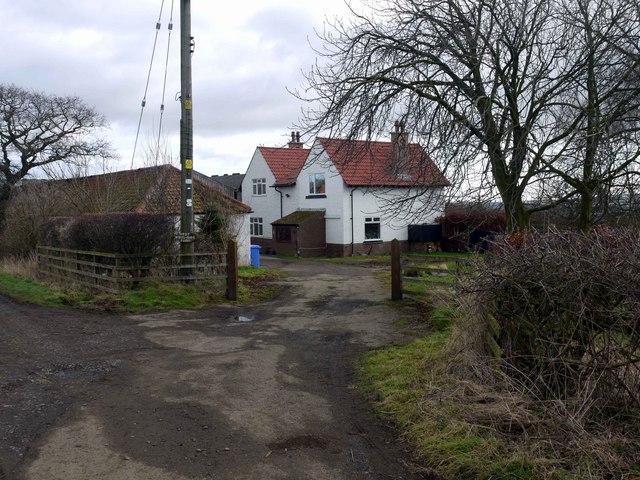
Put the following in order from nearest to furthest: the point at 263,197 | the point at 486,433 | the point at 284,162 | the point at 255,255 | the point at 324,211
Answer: the point at 486,433 < the point at 255,255 < the point at 324,211 < the point at 263,197 < the point at 284,162

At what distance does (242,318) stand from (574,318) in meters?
8.48

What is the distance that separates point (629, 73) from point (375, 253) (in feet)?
85.6

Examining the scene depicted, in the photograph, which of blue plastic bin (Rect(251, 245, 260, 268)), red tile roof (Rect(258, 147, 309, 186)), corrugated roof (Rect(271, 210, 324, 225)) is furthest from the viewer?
red tile roof (Rect(258, 147, 309, 186))

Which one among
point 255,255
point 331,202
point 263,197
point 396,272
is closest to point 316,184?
point 331,202

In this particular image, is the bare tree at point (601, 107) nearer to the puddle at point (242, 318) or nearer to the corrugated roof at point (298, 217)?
the puddle at point (242, 318)

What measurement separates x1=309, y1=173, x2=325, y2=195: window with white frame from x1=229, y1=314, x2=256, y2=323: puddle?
24845 mm

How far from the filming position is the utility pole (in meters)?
15.5

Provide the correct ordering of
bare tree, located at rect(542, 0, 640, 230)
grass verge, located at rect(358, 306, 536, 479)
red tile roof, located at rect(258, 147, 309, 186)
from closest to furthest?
1. grass verge, located at rect(358, 306, 536, 479)
2. bare tree, located at rect(542, 0, 640, 230)
3. red tile roof, located at rect(258, 147, 309, 186)

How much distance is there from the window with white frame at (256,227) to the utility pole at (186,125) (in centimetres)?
2853

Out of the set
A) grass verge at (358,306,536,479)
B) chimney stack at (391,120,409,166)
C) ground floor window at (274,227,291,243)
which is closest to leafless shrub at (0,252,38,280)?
chimney stack at (391,120,409,166)

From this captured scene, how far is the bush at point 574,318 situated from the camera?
17.3 ft

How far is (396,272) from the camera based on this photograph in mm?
15070

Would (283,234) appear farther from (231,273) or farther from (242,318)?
(242,318)

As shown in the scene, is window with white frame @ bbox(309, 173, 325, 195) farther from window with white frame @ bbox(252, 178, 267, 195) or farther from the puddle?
the puddle
